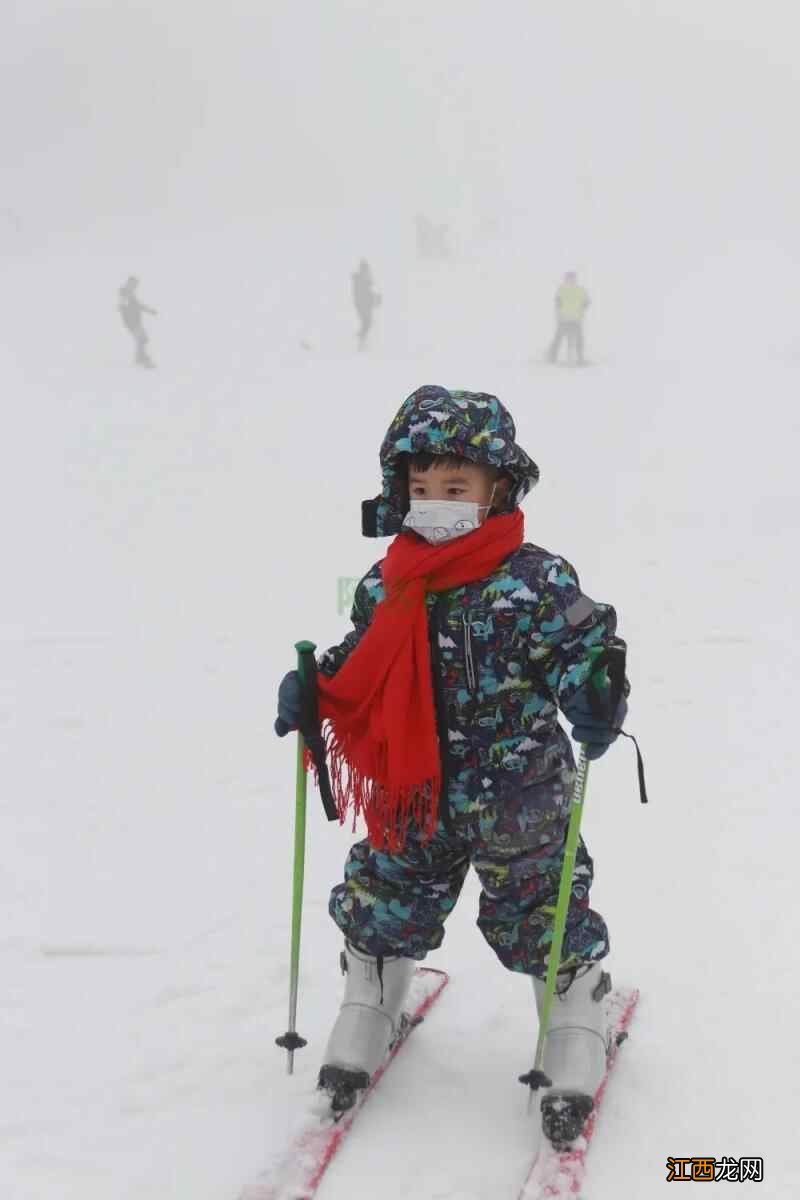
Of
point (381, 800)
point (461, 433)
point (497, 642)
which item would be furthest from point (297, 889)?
point (461, 433)

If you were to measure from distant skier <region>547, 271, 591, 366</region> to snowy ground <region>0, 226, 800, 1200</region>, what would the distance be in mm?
3567

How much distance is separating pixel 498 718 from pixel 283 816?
8.44 feet

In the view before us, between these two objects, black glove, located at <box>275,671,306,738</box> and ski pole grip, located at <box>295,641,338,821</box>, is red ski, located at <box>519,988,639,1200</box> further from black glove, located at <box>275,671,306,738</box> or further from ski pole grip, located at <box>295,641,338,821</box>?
black glove, located at <box>275,671,306,738</box>

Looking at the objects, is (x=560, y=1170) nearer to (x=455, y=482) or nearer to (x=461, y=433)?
(x=455, y=482)

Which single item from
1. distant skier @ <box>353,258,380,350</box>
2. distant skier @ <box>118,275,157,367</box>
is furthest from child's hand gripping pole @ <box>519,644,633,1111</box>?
distant skier @ <box>353,258,380,350</box>

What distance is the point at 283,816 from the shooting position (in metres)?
5.09

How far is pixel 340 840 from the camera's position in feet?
16.0

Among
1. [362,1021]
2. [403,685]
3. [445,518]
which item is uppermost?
[445,518]

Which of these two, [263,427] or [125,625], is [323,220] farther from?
[125,625]

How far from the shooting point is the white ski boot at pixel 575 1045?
281 cm

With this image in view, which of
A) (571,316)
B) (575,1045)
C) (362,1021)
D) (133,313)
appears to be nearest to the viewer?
(575,1045)

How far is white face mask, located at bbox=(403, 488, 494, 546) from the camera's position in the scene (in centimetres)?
271

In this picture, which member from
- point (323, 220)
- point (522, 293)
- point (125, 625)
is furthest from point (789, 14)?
point (125, 625)

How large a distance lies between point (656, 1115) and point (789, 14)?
404ft
